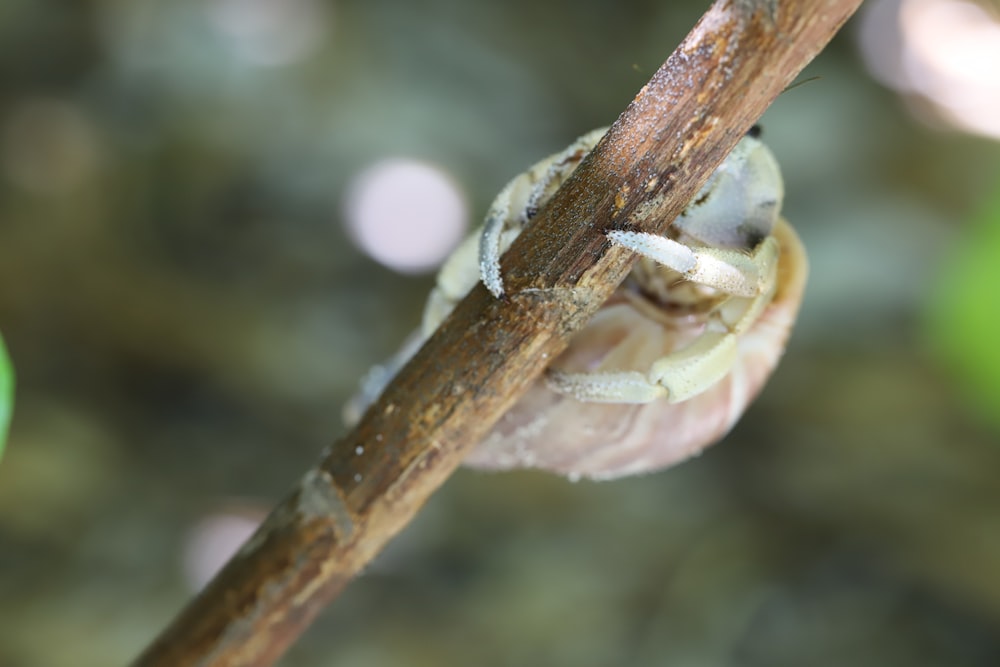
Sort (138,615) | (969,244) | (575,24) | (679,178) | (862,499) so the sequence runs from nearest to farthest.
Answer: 1. (679,178)
2. (969,244)
3. (138,615)
4. (862,499)
5. (575,24)

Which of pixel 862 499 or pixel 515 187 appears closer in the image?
pixel 515 187

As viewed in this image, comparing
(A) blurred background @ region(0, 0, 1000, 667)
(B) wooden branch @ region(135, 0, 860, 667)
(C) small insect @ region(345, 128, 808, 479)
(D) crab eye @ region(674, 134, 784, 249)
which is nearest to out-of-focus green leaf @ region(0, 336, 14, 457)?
(B) wooden branch @ region(135, 0, 860, 667)

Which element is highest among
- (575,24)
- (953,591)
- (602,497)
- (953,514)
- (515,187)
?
(575,24)

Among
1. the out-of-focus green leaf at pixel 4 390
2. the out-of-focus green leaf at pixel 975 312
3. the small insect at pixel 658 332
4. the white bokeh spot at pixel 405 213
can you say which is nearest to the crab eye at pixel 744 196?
the small insect at pixel 658 332

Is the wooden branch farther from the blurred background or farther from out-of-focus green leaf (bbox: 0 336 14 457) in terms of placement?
the blurred background

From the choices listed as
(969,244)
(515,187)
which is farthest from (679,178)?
(969,244)

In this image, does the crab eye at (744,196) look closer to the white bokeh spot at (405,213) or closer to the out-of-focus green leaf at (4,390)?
the out-of-focus green leaf at (4,390)

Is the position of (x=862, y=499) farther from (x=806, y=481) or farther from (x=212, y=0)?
(x=212, y=0)
